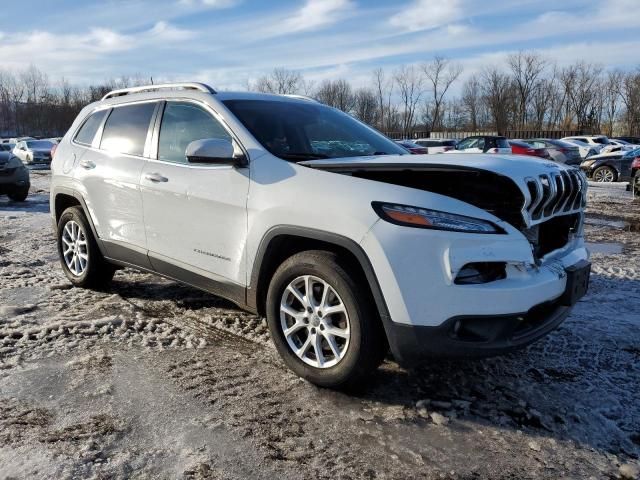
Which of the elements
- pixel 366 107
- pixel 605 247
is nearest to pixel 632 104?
pixel 366 107

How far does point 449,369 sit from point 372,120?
265 ft

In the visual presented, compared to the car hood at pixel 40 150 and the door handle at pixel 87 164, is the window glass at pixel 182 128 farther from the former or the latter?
the car hood at pixel 40 150

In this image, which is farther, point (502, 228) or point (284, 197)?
point (284, 197)

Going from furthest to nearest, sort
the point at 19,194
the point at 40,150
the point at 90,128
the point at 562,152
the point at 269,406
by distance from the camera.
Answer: the point at 40,150 → the point at 562,152 → the point at 19,194 → the point at 90,128 → the point at 269,406

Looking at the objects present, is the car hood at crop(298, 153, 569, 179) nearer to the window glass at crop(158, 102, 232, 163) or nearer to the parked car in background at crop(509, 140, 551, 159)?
the window glass at crop(158, 102, 232, 163)

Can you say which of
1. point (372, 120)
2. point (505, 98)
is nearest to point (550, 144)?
point (505, 98)

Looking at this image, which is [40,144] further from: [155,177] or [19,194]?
[155,177]

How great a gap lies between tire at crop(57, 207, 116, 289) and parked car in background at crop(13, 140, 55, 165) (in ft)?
82.2

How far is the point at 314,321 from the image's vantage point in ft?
10.4

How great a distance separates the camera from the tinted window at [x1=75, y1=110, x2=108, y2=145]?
200 inches

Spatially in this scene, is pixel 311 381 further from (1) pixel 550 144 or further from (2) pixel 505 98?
(2) pixel 505 98

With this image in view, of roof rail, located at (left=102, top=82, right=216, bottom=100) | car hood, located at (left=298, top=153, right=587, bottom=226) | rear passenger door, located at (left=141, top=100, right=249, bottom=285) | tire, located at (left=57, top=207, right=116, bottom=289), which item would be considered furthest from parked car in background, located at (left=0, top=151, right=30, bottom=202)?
car hood, located at (left=298, top=153, right=587, bottom=226)

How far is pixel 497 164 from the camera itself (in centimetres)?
297

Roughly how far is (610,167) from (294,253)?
59.0 ft
